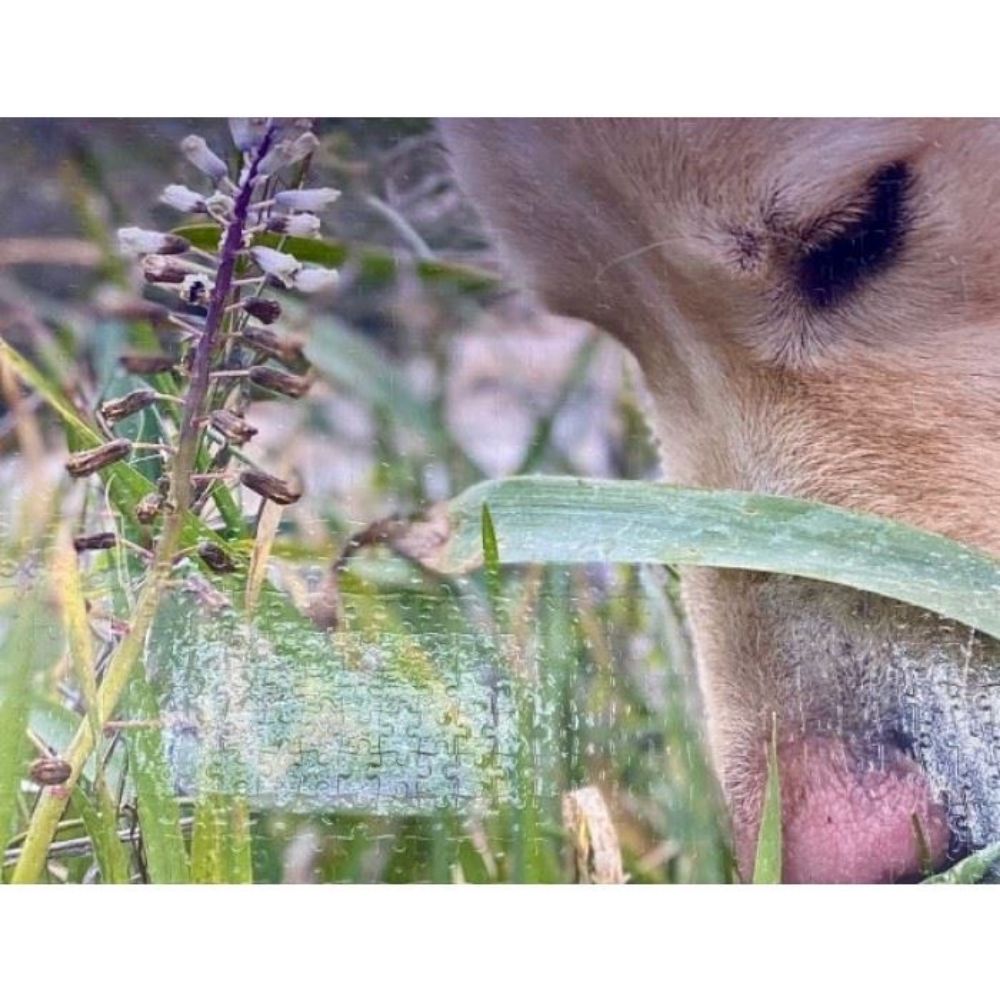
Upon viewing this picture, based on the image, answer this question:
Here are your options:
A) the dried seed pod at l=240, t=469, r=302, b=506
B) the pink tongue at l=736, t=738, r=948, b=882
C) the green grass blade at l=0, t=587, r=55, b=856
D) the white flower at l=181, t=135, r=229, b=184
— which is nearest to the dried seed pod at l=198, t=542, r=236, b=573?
the dried seed pod at l=240, t=469, r=302, b=506

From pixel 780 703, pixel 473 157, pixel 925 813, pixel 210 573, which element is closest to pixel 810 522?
pixel 780 703

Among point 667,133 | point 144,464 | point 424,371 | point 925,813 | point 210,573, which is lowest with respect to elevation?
point 925,813

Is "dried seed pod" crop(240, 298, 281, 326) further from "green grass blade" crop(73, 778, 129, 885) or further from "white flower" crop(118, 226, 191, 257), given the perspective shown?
"green grass blade" crop(73, 778, 129, 885)

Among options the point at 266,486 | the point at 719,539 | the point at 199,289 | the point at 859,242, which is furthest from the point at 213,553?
the point at 859,242

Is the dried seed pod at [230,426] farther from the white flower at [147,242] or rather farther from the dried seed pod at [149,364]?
the white flower at [147,242]
